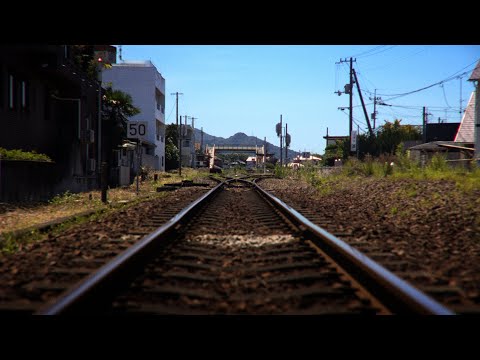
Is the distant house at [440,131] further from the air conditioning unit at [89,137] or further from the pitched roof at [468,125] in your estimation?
the air conditioning unit at [89,137]

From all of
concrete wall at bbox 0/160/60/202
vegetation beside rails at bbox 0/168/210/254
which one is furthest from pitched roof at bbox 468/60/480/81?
concrete wall at bbox 0/160/60/202

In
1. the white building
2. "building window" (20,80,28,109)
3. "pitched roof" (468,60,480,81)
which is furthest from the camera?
the white building

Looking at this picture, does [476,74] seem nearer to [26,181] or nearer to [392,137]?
[26,181]

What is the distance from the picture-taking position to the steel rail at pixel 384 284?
11.6 ft

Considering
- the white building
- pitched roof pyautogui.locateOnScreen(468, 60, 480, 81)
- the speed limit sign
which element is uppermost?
the white building

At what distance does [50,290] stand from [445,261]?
13.8 ft

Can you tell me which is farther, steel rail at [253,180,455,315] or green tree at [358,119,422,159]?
green tree at [358,119,422,159]

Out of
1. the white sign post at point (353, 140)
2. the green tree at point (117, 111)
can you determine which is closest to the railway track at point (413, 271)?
the green tree at point (117, 111)

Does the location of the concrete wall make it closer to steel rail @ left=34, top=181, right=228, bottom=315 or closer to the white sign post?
steel rail @ left=34, top=181, right=228, bottom=315

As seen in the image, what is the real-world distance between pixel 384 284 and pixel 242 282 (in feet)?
4.21

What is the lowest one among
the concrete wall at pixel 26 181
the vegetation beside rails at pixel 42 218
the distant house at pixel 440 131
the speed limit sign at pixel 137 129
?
the vegetation beside rails at pixel 42 218

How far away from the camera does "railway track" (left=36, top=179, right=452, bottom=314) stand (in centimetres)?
389

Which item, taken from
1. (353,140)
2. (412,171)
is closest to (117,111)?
(412,171)
